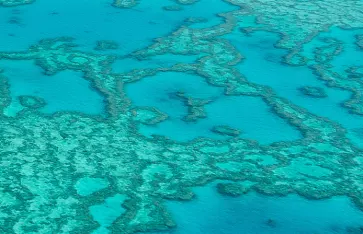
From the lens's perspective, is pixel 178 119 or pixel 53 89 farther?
pixel 53 89

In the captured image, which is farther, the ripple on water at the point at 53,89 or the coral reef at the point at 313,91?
the coral reef at the point at 313,91

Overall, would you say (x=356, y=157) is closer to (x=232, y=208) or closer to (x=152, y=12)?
(x=232, y=208)

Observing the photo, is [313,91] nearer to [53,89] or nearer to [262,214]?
[262,214]

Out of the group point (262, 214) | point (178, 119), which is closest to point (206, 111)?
point (178, 119)

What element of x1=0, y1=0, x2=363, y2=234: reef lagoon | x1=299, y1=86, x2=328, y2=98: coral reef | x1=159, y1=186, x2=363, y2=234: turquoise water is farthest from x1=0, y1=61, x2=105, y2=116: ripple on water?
x1=299, y1=86, x2=328, y2=98: coral reef

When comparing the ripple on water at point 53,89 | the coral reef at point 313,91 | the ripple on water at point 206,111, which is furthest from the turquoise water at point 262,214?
the coral reef at point 313,91

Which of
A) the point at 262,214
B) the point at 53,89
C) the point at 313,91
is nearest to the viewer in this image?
the point at 262,214

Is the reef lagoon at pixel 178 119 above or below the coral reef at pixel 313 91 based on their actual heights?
above

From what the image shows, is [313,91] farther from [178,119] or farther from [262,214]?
[262,214]

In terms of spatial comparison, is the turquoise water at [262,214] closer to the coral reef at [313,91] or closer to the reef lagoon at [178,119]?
the reef lagoon at [178,119]

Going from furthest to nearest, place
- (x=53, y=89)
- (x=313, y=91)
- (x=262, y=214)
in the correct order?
1. (x=313, y=91)
2. (x=53, y=89)
3. (x=262, y=214)
